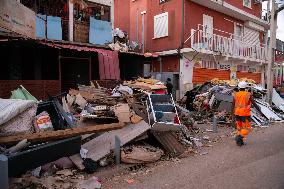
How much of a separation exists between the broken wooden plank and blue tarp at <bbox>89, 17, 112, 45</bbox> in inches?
389

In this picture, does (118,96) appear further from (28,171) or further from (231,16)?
(231,16)

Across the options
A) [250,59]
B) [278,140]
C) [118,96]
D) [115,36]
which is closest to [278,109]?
[250,59]

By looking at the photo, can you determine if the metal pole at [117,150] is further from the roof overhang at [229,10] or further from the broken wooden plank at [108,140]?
the roof overhang at [229,10]

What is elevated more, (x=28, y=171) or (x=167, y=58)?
(x=167, y=58)

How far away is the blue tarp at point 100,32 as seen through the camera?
16.7 metres

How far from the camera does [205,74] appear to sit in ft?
70.8

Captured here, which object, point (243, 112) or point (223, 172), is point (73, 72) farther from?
point (223, 172)

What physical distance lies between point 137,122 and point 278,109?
13.2 m

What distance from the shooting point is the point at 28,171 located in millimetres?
5840

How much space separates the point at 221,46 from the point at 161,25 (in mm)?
4351

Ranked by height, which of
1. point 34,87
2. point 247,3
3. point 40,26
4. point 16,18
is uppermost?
point 247,3

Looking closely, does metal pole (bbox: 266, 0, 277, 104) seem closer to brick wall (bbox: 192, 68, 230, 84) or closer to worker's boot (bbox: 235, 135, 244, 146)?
brick wall (bbox: 192, 68, 230, 84)

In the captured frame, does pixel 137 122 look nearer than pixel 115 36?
Yes

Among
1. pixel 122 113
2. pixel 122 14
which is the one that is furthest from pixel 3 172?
pixel 122 14
